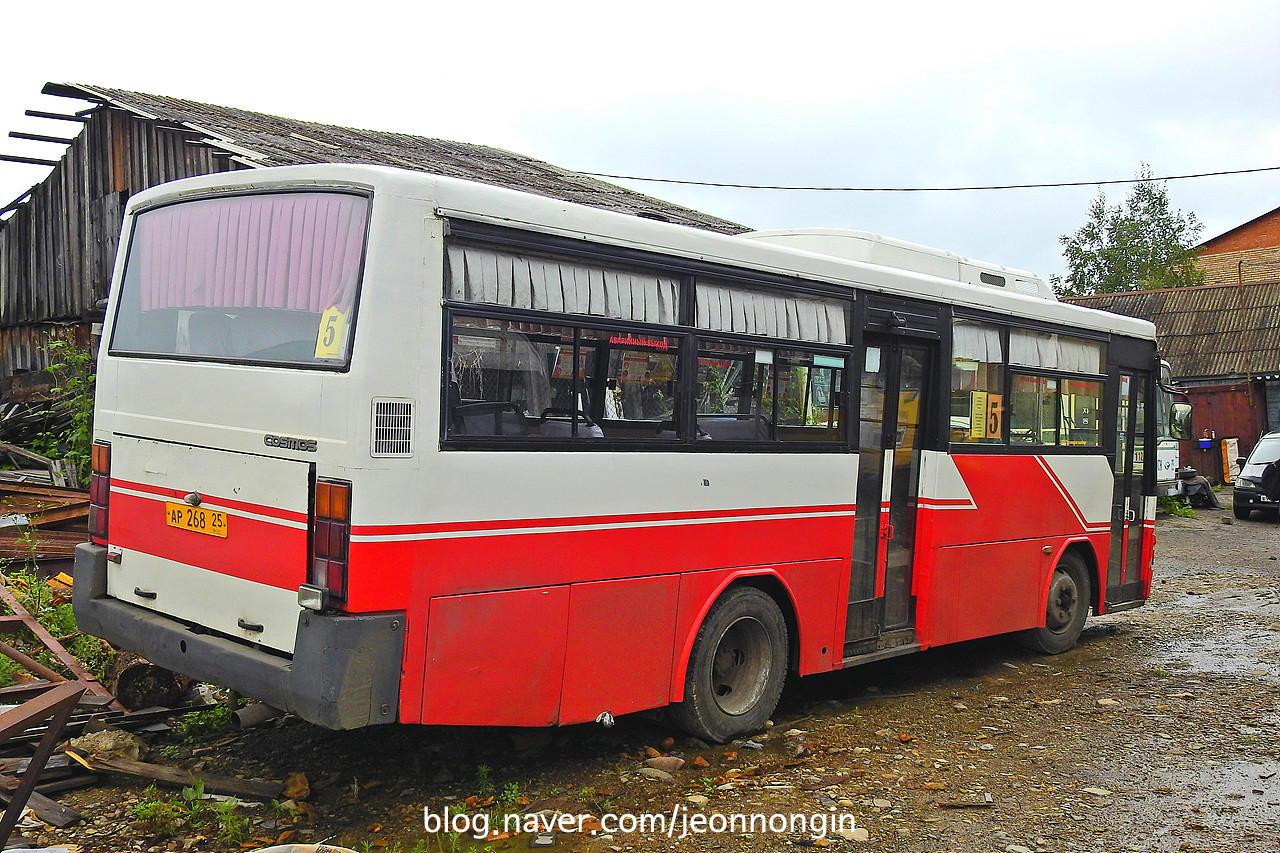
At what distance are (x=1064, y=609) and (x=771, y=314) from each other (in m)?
4.67

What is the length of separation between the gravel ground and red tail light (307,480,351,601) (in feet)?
3.84

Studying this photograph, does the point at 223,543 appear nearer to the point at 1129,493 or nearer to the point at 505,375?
the point at 505,375

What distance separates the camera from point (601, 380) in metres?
5.43

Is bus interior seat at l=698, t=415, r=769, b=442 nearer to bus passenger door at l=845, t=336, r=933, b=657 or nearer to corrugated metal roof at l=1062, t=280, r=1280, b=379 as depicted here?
bus passenger door at l=845, t=336, r=933, b=657

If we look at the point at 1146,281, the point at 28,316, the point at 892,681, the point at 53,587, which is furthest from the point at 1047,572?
the point at 1146,281

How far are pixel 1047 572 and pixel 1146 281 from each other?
3876cm

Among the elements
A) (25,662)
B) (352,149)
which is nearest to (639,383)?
(25,662)

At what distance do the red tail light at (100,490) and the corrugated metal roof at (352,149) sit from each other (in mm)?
6387

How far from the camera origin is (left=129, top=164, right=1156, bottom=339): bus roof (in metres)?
4.79

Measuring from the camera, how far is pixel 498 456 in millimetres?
4949

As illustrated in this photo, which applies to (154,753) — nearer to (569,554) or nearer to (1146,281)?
(569,554)

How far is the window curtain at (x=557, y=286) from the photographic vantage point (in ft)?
15.9

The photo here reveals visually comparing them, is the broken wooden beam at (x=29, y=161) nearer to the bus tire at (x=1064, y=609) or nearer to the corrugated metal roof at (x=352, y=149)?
the corrugated metal roof at (x=352, y=149)

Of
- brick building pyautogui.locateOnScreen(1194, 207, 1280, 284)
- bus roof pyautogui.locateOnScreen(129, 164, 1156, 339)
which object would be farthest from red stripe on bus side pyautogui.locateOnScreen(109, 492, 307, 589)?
brick building pyautogui.locateOnScreen(1194, 207, 1280, 284)
